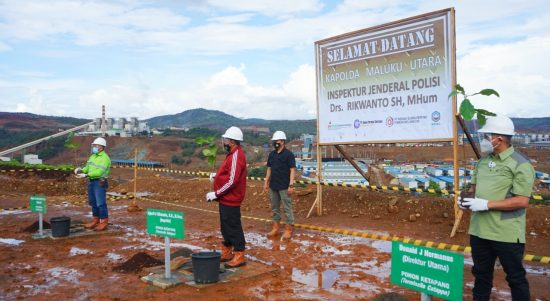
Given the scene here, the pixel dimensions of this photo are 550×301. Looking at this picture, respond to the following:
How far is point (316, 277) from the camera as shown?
6.80 metres

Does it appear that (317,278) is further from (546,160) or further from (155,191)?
(546,160)

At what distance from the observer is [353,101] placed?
11.2 metres

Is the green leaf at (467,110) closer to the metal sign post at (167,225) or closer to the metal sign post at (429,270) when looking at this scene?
the metal sign post at (429,270)

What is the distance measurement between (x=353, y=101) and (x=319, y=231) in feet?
10.1

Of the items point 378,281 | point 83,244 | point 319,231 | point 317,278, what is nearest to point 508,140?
point 378,281

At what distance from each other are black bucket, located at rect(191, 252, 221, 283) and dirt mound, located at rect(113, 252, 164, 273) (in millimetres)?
1320

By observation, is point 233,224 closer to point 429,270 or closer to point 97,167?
point 429,270

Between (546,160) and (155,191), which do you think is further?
(546,160)

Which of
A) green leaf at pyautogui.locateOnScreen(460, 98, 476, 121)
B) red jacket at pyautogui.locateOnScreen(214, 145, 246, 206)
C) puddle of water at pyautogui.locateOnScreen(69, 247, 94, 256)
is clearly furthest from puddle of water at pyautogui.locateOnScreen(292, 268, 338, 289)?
puddle of water at pyautogui.locateOnScreen(69, 247, 94, 256)

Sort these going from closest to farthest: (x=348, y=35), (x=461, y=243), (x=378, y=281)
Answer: (x=378, y=281) < (x=461, y=243) < (x=348, y=35)

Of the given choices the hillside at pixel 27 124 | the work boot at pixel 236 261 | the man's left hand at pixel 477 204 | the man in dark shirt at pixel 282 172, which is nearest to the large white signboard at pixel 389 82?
the man in dark shirt at pixel 282 172

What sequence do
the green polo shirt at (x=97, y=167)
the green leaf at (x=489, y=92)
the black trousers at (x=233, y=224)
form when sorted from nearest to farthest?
the black trousers at (x=233, y=224) < the green leaf at (x=489, y=92) < the green polo shirt at (x=97, y=167)

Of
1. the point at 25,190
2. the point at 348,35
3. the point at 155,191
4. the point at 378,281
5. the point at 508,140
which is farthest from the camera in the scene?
the point at 25,190

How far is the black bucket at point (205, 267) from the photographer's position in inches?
247
